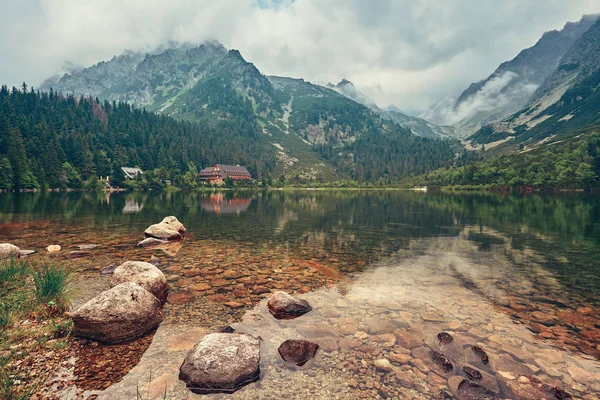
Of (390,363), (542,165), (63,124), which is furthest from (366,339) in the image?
(63,124)

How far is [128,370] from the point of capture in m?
8.20

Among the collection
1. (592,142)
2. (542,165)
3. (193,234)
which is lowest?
(193,234)

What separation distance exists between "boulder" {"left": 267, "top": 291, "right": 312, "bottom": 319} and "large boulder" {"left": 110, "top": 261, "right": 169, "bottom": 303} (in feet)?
17.8

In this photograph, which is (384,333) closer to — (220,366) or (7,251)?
(220,366)

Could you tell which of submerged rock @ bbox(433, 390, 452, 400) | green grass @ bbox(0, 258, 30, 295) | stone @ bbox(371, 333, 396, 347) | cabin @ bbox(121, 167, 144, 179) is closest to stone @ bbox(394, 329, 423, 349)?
stone @ bbox(371, 333, 396, 347)

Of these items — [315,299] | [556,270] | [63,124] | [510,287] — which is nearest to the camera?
[315,299]

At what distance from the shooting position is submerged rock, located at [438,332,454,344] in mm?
10236

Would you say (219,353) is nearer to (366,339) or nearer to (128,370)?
(128,370)

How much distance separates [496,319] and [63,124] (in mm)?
261693

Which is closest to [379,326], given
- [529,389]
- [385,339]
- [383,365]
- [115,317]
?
[385,339]

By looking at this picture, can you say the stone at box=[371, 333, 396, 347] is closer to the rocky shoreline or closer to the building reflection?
the rocky shoreline

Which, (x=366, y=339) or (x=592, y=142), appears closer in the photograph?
(x=366, y=339)

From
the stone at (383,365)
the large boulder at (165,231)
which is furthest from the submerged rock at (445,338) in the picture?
the large boulder at (165,231)

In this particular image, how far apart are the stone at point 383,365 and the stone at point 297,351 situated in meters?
A: 2.02
